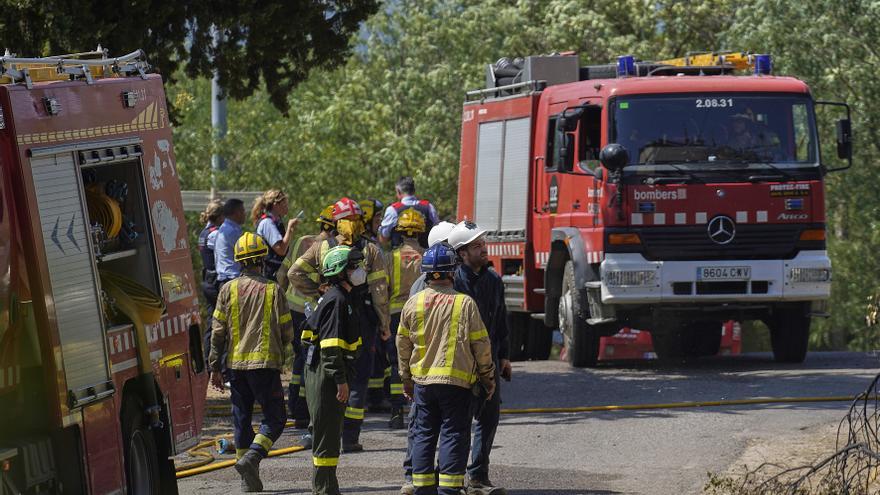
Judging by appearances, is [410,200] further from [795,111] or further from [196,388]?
[196,388]

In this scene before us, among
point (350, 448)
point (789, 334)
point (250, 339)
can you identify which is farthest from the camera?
point (789, 334)

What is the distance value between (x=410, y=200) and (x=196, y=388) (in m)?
5.91

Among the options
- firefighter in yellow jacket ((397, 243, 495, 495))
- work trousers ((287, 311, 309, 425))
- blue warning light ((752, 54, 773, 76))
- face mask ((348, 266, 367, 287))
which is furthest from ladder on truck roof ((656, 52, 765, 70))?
firefighter in yellow jacket ((397, 243, 495, 495))

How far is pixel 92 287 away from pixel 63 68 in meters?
1.22

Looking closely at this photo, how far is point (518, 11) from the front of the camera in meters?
38.2

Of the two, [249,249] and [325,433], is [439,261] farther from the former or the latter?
[249,249]

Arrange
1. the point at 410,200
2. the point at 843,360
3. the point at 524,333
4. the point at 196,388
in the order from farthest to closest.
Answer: the point at 524,333 → the point at 843,360 → the point at 410,200 → the point at 196,388

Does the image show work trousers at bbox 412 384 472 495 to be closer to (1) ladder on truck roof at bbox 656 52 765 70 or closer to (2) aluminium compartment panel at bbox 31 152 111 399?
(2) aluminium compartment panel at bbox 31 152 111 399

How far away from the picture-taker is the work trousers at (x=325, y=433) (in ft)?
30.7

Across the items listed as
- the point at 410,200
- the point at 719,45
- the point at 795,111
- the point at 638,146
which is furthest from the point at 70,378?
the point at 719,45

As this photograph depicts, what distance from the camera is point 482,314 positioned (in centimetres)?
959

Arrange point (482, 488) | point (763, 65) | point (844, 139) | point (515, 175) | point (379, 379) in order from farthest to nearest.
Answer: point (515, 175), point (763, 65), point (844, 139), point (379, 379), point (482, 488)

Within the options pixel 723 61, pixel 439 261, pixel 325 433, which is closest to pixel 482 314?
pixel 439 261

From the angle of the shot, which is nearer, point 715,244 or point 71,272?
point 71,272
